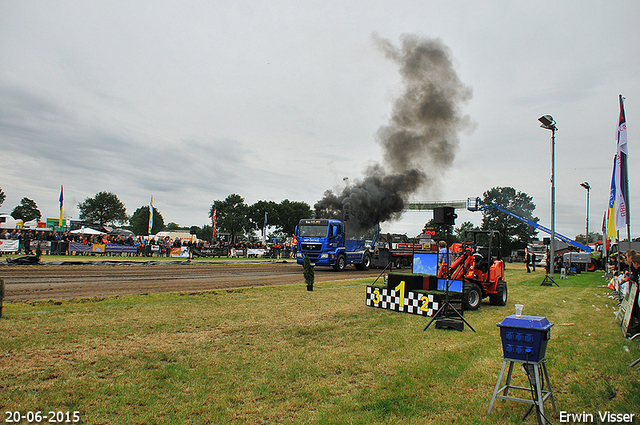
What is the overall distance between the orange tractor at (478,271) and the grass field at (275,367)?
4.79 ft

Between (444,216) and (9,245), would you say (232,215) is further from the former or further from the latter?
(444,216)

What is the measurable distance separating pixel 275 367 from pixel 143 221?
5522 inches

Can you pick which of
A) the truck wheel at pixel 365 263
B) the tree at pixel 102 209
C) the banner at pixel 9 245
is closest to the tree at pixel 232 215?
the tree at pixel 102 209

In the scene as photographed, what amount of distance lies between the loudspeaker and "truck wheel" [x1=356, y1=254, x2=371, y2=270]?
18.3 meters

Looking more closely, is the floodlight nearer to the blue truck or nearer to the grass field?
the blue truck

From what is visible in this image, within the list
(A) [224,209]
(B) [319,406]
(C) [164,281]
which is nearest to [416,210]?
(C) [164,281]

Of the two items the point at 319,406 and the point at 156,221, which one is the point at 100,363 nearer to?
the point at 319,406

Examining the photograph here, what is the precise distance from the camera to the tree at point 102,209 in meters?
117

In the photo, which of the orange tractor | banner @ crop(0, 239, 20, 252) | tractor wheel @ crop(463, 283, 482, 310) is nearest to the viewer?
tractor wheel @ crop(463, 283, 482, 310)

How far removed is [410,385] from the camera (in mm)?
4211

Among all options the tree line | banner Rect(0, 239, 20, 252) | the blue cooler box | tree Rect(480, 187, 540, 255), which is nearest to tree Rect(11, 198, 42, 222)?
the tree line

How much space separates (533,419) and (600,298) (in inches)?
467

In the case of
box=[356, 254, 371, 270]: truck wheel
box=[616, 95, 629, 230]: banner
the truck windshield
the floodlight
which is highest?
the floodlight

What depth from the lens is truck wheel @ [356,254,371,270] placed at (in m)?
25.2
